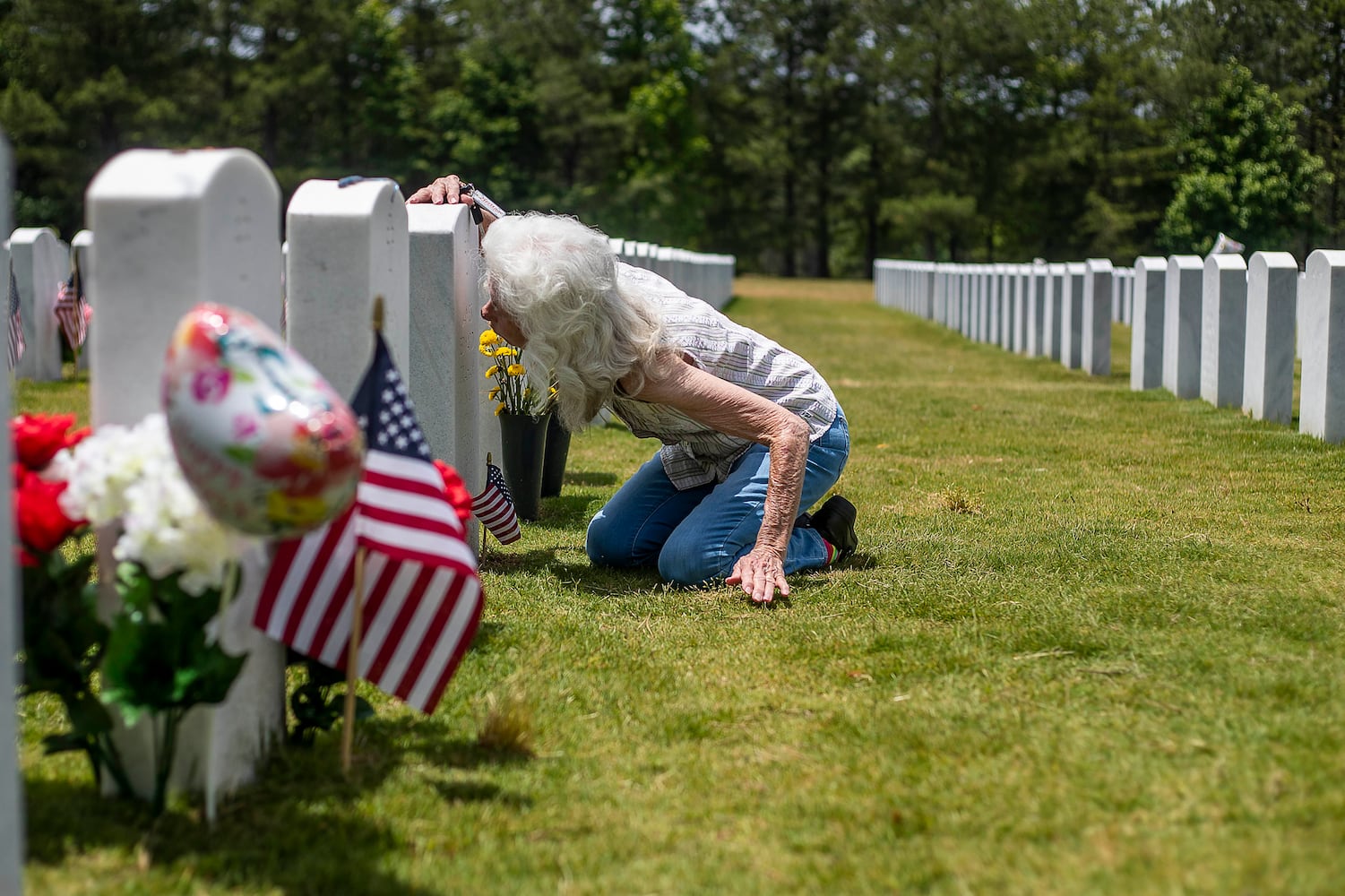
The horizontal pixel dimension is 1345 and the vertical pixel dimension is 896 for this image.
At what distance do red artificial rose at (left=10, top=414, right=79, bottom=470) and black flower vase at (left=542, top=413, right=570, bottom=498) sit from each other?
421cm

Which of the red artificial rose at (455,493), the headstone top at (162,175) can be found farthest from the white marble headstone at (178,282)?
the red artificial rose at (455,493)

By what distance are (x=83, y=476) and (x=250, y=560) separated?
1.21 feet

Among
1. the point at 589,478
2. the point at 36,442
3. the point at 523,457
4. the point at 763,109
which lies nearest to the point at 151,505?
the point at 36,442

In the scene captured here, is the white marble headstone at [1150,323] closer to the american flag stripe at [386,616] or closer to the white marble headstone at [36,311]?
the white marble headstone at [36,311]

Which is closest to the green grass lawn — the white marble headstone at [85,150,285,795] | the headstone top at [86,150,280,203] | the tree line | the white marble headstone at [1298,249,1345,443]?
the white marble headstone at [85,150,285,795]

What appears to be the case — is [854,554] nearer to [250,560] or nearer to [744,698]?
[744,698]

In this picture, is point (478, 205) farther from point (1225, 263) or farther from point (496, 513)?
point (1225, 263)

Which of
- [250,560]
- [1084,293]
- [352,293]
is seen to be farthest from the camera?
[1084,293]

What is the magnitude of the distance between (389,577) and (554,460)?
13.7 ft

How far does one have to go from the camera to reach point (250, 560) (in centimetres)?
283

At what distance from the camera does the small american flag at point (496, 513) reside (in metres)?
5.02

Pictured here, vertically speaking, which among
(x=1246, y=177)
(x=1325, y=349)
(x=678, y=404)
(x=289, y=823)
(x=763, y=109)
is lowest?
(x=289, y=823)

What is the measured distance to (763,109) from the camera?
195 feet

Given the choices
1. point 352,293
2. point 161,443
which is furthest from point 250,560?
point 352,293
